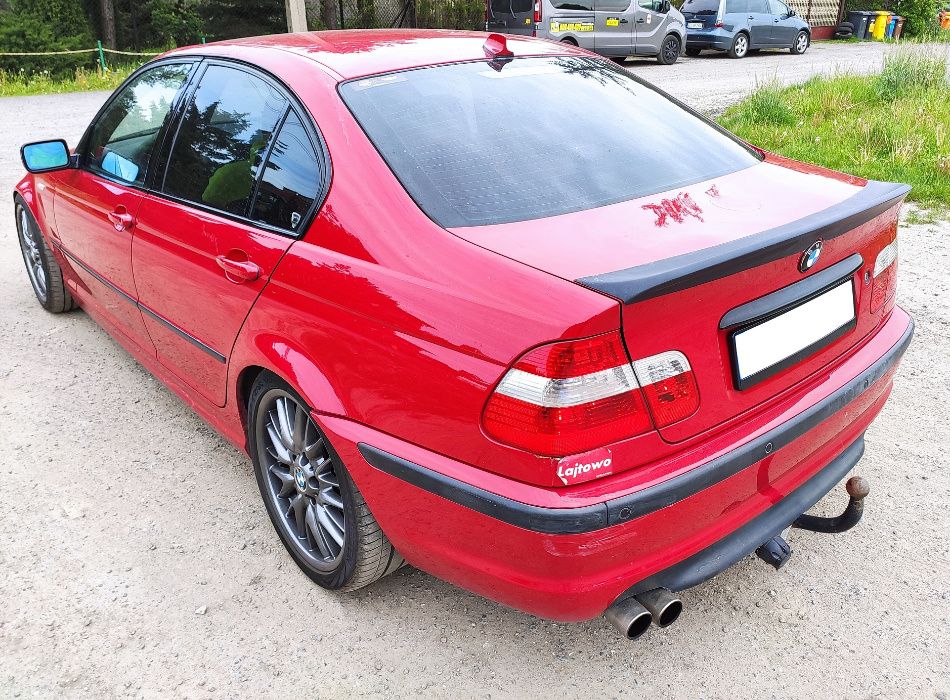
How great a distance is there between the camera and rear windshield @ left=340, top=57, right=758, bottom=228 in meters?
2.19

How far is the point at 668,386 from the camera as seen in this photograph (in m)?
1.85

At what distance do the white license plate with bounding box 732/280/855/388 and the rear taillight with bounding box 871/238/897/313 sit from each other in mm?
Answer: 190

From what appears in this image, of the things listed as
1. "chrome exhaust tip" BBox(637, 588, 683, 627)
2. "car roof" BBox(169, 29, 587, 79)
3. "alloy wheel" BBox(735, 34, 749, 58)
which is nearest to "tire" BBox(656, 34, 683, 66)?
"alloy wheel" BBox(735, 34, 749, 58)

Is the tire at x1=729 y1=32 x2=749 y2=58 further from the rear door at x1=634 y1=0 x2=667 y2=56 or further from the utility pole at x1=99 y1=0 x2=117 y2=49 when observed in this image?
the utility pole at x1=99 y1=0 x2=117 y2=49

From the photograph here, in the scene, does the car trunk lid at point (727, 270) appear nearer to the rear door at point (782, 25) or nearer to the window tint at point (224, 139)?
the window tint at point (224, 139)

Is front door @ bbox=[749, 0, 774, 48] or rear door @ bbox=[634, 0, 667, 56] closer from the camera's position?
rear door @ bbox=[634, 0, 667, 56]

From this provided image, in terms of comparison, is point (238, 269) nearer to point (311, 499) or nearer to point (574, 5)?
point (311, 499)

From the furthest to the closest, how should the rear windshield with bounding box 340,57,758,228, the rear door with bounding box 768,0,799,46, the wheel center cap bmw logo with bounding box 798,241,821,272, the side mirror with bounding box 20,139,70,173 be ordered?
the rear door with bounding box 768,0,799,46 → the side mirror with bounding box 20,139,70,173 → the rear windshield with bounding box 340,57,758,228 → the wheel center cap bmw logo with bounding box 798,241,821,272

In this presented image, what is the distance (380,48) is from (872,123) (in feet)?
21.0

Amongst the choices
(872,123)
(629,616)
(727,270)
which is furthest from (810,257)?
(872,123)

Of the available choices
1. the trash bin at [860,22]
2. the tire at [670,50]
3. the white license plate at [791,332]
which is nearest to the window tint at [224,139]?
the white license plate at [791,332]

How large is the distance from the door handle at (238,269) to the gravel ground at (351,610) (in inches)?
37.8

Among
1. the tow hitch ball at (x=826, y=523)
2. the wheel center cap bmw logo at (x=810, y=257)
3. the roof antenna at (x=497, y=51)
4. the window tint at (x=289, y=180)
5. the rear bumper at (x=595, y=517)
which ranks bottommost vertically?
the tow hitch ball at (x=826, y=523)

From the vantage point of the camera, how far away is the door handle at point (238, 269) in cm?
245
